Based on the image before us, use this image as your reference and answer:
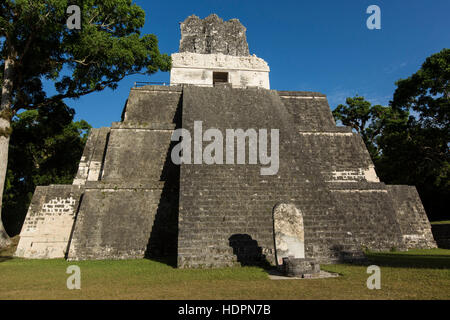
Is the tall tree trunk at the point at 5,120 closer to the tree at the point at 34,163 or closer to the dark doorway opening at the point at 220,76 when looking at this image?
the tree at the point at 34,163

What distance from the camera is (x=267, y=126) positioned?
34.2 feet

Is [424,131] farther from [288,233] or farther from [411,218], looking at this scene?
[288,233]

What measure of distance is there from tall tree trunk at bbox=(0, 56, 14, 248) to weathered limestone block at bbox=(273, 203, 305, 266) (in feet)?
33.6

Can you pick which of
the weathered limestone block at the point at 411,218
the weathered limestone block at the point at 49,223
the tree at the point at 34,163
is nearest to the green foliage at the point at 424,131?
the weathered limestone block at the point at 411,218

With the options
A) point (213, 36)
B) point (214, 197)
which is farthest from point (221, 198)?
point (213, 36)

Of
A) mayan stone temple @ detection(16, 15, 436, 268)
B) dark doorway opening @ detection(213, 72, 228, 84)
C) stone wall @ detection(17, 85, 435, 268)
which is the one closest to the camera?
mayan stone temple @ detection(16, 15, 436, 268)

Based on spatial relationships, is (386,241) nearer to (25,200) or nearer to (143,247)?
(143,247)

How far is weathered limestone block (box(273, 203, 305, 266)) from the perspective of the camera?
20.4 feet

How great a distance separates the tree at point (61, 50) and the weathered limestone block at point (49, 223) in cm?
202

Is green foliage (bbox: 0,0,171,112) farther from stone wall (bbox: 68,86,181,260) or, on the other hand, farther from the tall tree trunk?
stone wall (bbox: 68,86,181,260)

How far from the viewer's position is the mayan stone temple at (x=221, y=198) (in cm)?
714

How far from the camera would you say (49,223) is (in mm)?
9898

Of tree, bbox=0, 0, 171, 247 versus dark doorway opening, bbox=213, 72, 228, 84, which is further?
dark doorway opening, bbox=213, 72, 228, 84

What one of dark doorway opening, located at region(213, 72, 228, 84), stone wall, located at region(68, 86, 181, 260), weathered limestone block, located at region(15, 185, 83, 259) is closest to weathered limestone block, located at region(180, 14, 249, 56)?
dark doorway opening, located at region(213, 72, 228, 84)
